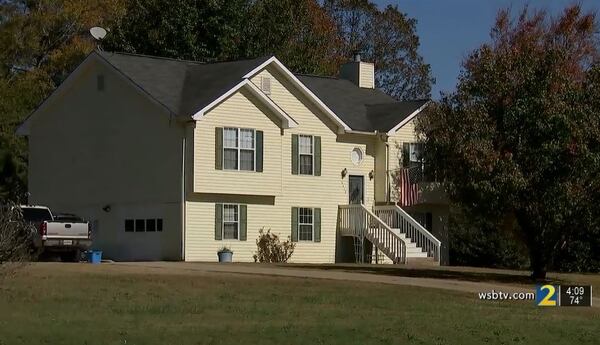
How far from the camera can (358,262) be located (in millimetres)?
42750

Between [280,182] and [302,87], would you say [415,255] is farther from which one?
[302,87]

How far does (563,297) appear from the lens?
27.1 meters

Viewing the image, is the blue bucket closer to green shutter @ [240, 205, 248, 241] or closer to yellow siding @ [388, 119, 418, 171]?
green shutter @ [240, 205, 248, 241]

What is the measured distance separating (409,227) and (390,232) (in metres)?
1.81

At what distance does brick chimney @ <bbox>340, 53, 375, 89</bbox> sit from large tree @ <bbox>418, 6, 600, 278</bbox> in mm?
16427

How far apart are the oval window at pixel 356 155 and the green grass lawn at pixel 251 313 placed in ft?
52.7

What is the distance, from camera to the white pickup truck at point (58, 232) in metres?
34.4

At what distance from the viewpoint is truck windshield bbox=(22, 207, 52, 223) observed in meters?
35.6

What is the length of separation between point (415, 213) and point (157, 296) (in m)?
23.4

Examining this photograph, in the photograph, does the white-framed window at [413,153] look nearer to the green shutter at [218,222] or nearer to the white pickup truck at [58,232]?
the green shutter at [218,222]

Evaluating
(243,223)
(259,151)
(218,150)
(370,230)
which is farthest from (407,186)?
(218,150)

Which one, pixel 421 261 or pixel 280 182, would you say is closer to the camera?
pixel 280 182

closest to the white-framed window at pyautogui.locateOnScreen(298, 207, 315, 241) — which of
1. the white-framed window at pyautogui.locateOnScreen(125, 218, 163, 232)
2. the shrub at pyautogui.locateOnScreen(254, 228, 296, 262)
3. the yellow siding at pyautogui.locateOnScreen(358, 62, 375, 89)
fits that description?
the shrub at pyautogui.locateOnScreen(254, 228, 296, 262)

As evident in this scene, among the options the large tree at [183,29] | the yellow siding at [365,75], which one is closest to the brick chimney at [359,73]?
the yellow siding at [365,75]
